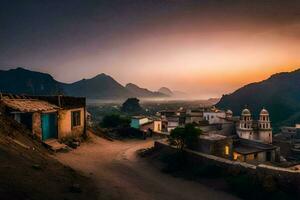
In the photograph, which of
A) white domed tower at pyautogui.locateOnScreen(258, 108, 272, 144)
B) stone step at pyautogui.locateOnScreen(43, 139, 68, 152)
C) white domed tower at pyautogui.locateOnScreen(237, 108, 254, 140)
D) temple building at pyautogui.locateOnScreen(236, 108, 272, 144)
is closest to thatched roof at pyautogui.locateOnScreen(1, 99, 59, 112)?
stone step at pyautogui.locateOnScreen(43, 139, 68, 152)

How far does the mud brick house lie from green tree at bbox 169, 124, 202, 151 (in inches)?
409

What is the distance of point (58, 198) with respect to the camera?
12.3 meters

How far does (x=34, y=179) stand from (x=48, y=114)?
565 inches

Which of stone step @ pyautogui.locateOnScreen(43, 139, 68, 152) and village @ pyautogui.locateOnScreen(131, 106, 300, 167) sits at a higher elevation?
stone step @ pyautogui.locateOnScreen(43, 139, 68, 152)

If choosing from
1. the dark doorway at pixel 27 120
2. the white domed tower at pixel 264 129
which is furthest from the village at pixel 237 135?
the dark doorway at pixel 27 120

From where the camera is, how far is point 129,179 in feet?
63.5

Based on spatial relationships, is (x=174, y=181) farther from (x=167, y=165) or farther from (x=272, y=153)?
(x=272, y=153)

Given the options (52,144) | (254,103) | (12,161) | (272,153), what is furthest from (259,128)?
(254,103)

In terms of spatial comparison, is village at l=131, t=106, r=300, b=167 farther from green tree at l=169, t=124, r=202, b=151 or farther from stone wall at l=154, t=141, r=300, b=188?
stone wall at l=154, t=141, r=300, b=188

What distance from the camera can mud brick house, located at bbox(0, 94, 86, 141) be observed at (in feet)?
79.8

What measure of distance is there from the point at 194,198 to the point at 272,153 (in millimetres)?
25821

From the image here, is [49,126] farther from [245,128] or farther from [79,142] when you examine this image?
[245,128]

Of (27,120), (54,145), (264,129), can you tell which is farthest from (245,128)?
(27,120)

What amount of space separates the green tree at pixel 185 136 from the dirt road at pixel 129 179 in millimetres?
3180
